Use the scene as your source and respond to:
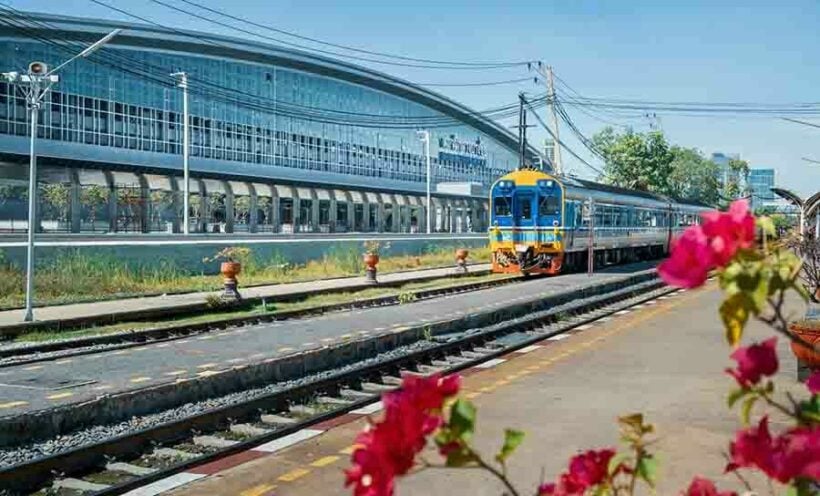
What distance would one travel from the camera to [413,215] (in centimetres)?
6669

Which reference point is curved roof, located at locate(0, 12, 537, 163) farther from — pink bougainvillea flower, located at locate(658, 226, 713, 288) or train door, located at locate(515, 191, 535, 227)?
pink bougainvillea flower, located at locate(658, 226, 713, 288)

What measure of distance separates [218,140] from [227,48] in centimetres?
724

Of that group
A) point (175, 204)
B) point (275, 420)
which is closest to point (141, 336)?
point (275, 420)

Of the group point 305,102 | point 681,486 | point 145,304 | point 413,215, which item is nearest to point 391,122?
point 305,102

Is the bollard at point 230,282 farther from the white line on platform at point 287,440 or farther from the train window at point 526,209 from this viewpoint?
the white line on platform at point 287,440

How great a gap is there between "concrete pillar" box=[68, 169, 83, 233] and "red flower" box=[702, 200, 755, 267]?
37920 millimetres

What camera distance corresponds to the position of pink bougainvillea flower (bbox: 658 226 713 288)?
1.63 m

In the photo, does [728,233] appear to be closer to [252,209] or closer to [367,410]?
[367,410]

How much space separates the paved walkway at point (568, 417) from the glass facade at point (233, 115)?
43.8 meters

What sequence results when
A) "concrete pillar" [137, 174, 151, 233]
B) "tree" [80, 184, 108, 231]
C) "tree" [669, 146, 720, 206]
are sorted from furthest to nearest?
"tree" [669, 146, 720, 206], "concrete pillar" [137, 174, 151, 233], "tree" [80, 184, 108, 231]

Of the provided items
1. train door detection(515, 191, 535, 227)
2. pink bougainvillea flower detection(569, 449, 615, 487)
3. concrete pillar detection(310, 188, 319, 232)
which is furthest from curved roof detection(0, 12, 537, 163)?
pink bougainvillea flower detection(569, 449, 615, 487)

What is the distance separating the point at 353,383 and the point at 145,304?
402 inches

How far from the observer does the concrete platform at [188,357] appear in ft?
33.0

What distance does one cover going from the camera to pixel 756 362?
1.88m
